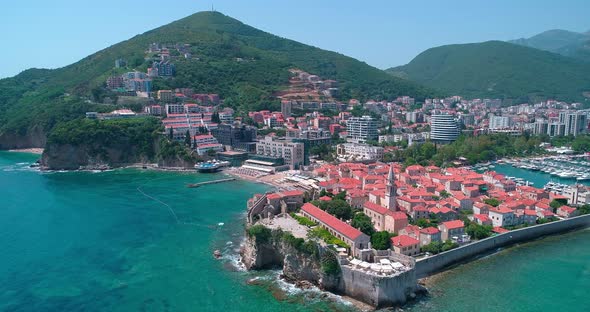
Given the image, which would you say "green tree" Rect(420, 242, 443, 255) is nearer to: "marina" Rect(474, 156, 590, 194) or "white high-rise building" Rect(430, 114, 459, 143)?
"marina" Rect(474, 156, 590, 194)

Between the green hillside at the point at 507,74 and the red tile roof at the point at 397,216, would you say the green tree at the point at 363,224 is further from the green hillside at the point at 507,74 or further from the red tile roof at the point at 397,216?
the green hillside at the point at 507,74

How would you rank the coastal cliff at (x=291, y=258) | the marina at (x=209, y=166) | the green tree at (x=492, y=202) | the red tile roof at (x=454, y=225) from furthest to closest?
the marina at (x=209, y=166), the green tree at (x=492, y=202), the red tile roof at (x=454, y=225), the coastal cliff at (x=291, y=258)

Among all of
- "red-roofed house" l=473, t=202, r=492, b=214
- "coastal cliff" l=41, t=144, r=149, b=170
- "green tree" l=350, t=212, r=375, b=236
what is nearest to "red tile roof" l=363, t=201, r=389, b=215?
"green tree" l=350, t=212, r=375, b=236

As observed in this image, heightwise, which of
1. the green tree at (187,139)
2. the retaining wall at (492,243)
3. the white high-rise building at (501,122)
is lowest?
the retaining wall at (492,243)

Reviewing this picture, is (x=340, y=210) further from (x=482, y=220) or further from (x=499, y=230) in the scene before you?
(x=499, y=230)

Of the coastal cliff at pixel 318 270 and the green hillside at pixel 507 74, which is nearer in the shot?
the coastal cliff at pixel 318 270

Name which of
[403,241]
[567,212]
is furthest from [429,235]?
[567,212]

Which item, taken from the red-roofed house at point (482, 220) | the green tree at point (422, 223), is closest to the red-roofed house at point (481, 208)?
the red-roofed house at point (482, 220)
